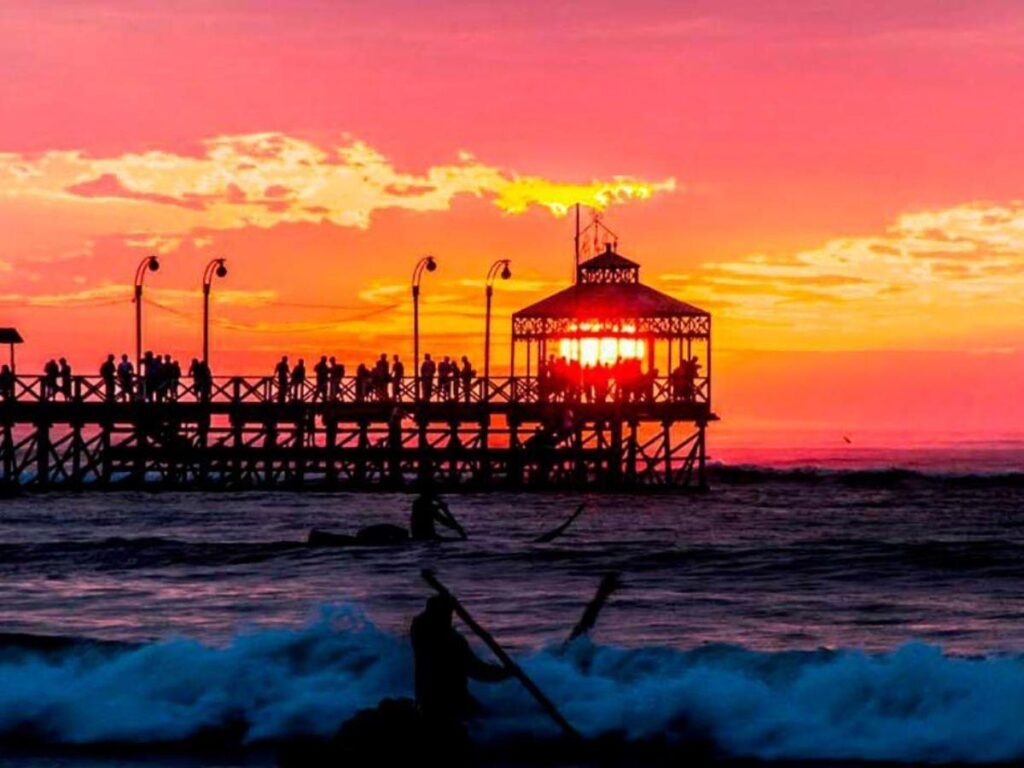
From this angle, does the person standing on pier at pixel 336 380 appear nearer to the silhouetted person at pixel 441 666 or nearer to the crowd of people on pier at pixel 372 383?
the crowd of people on pier at pixel 372 383

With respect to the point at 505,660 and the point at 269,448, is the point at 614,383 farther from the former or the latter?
the point at 505,660

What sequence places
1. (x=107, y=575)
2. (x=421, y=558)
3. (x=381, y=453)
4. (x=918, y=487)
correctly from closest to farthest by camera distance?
(x=107, y=575)
(x=421, y=558)
(x=381, y=453)
(x=918, y=487)

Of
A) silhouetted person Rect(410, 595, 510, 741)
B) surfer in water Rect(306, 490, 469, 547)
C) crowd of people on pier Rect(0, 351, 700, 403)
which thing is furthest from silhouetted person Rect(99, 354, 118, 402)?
silhouetted person Rect(410, 595, 510, 741)

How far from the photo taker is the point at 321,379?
202 ft

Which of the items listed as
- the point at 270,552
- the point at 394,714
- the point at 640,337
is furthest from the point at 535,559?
the point at 640,337

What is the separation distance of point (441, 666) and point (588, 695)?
345 centimetres

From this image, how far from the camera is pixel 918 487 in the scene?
83.8 meters

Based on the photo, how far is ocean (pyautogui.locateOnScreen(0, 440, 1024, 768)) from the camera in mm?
19031

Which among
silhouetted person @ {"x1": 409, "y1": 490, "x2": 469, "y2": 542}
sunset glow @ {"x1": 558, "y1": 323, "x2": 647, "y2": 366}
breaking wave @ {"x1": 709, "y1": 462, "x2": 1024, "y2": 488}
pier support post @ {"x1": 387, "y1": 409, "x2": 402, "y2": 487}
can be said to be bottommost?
breaking wave @ {"x1": 709, "y1": 462, "x2": 1024, "y2": 488}

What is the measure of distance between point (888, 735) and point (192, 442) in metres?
51.0

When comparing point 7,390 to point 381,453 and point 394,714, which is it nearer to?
Result: point 381,453

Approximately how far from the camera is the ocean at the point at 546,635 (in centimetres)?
1903

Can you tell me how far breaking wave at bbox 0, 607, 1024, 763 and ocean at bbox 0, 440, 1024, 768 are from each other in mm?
29

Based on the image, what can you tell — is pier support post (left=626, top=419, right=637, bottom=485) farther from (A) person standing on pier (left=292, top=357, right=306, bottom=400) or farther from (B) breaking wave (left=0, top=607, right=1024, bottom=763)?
(B) breaking wave (left=0, top=607, right=1024, bottom=763)
